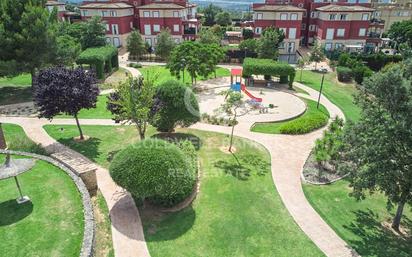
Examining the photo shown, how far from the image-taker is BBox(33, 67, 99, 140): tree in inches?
925

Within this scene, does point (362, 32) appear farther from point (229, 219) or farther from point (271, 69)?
point (229, 219)

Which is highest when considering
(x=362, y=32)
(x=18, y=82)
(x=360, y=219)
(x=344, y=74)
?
(x=362, y=32)

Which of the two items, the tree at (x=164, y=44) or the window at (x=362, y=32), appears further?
the window at (x=362, y=32)

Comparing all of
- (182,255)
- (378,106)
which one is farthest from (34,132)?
(378,106)

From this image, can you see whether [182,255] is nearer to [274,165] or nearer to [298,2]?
[274,165]

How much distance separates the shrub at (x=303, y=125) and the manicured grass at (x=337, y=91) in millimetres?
5187

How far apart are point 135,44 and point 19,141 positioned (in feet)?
118

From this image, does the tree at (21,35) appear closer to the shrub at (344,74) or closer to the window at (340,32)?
the shrub at (344,74)

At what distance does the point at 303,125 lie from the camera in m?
30.0

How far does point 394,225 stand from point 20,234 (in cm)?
1987

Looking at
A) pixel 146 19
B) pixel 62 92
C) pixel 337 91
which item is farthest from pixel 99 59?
pixel 337 91

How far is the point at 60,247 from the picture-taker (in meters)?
13.6

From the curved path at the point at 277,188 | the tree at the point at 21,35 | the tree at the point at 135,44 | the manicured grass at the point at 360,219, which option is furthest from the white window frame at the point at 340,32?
→ the tree at the point at 21,35

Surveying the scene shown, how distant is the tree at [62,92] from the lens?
23.5 m
